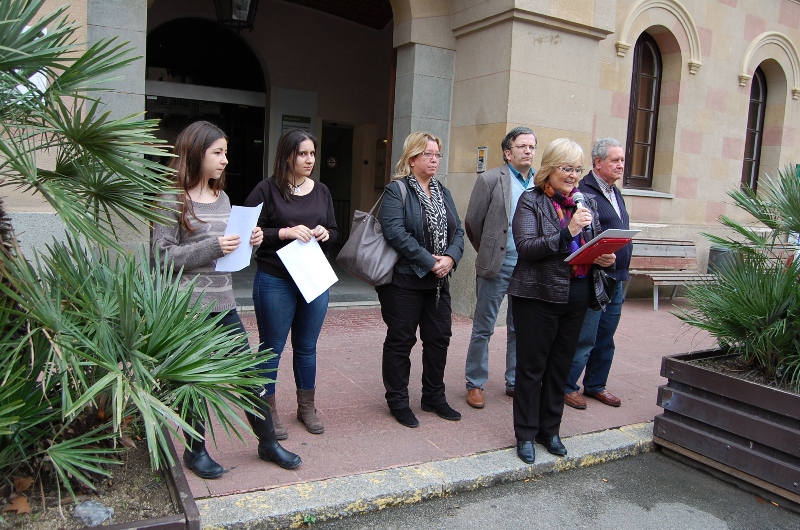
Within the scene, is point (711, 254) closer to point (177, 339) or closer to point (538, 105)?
point (538, 105)

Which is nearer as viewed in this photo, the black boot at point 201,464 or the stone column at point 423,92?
the black boot at point 201,464

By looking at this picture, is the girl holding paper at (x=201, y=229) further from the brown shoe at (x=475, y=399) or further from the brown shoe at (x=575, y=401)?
the brown shoe at (x=575, y=401)

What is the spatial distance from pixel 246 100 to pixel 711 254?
8333 mm

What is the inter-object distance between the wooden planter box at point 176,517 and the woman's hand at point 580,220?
2377mm

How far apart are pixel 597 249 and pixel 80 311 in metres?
2.80

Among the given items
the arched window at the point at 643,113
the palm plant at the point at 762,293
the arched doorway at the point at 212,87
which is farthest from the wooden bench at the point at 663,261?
the arched doorway at the point at 212,87

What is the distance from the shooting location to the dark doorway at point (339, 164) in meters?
13.7

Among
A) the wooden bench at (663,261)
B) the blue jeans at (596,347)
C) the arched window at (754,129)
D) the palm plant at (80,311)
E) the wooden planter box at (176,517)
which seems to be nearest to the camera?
the palm plant at (80,311)

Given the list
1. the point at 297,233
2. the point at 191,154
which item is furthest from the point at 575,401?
the point at 191,154

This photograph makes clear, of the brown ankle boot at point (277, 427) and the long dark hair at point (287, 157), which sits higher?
the long dark hair at point (287, 157)

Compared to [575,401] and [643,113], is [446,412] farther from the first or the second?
[643,113]

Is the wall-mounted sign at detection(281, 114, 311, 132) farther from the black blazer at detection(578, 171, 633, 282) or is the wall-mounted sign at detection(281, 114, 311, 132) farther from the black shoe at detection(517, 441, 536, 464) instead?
the black shoe at detection(517, 441, 536, 464)

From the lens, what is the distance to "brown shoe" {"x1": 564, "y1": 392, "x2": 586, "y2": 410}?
520 centimetres

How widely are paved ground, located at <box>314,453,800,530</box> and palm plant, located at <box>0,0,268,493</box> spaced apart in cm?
144
